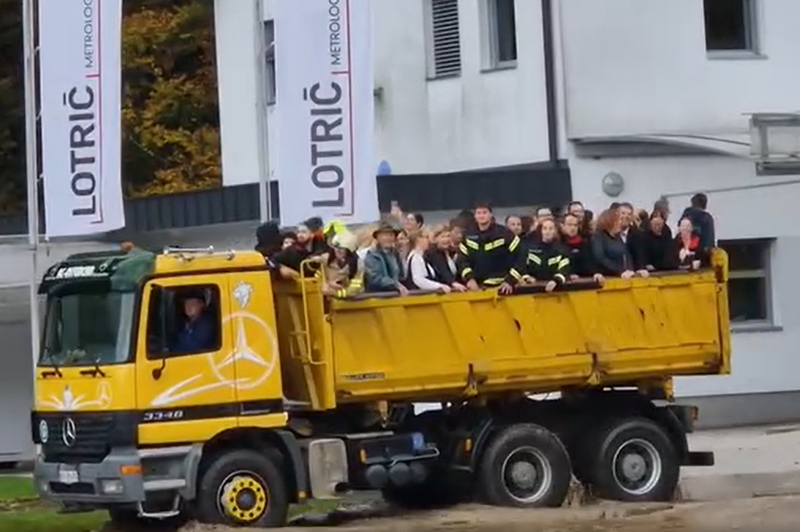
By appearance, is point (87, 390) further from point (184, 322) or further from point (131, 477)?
point (184, 322)

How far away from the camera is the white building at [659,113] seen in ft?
95.1

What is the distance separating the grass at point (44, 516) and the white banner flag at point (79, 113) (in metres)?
3.14

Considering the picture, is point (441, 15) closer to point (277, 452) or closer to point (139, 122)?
point (277, 452)

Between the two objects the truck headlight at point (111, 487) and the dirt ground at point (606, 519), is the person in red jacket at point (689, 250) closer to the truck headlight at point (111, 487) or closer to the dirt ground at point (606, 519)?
the dirt ground at point (606, 519)

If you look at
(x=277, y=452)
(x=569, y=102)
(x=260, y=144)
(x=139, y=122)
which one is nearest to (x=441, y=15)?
(x=569, y=102)

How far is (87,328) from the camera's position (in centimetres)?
1923

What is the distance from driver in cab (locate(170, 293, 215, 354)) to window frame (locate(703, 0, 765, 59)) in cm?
1309

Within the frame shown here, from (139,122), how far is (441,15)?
16.5m

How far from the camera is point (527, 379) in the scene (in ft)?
67.0

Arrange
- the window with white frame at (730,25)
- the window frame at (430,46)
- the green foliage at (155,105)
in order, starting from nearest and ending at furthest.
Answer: the window with white frame at (730,25)
the window frame at (430,46)
the green foliage at (155,105)

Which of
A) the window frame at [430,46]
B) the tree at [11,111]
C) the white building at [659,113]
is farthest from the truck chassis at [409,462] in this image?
the tree at [11,111]

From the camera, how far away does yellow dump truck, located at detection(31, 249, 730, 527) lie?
62.1 feet

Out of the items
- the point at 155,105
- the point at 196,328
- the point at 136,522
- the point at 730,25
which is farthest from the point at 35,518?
the point at 155,105

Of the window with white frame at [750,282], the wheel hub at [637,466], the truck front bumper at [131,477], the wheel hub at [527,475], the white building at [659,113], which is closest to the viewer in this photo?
the truck front bumper at [131,477]
